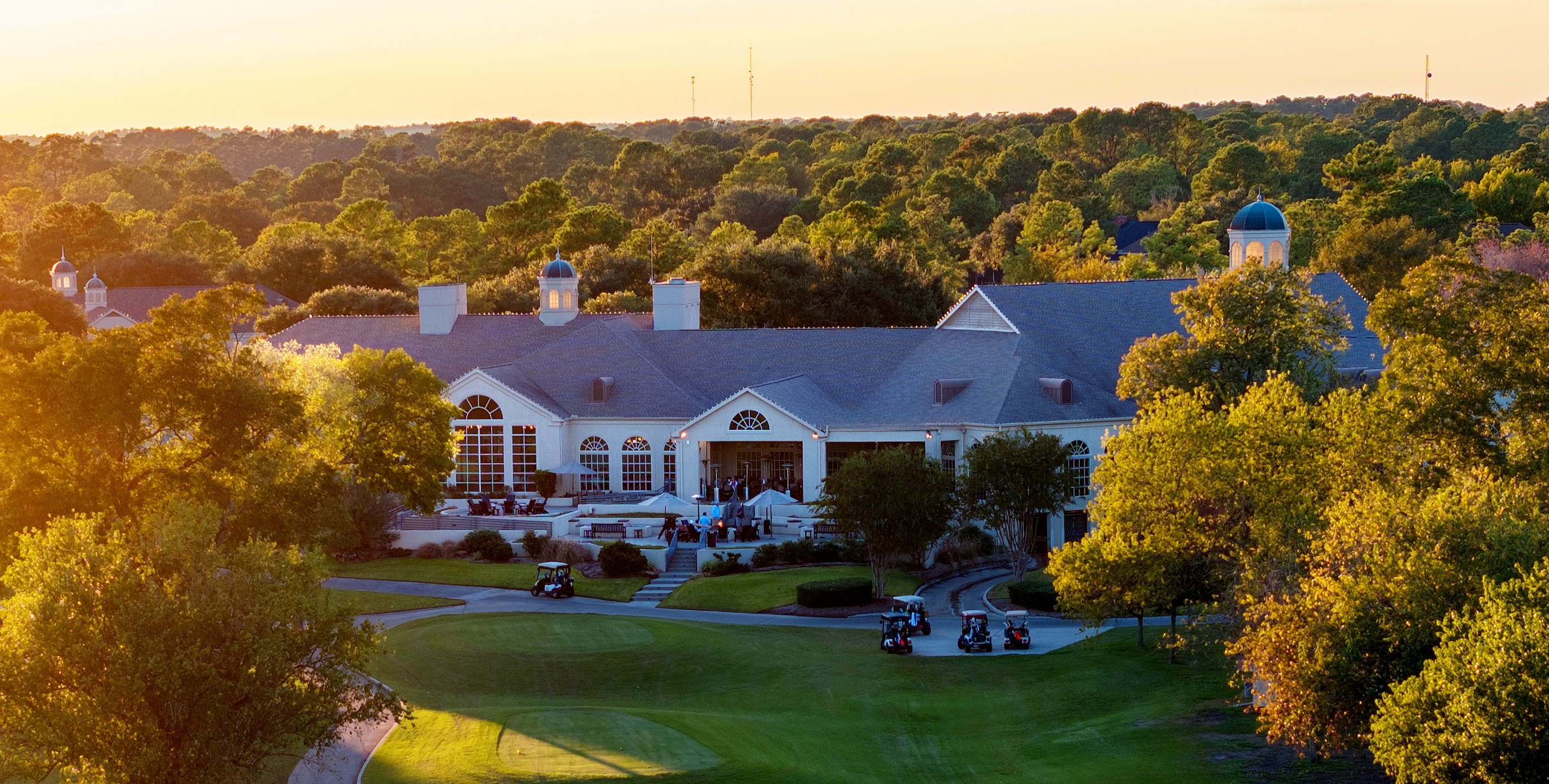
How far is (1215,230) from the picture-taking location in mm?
123688

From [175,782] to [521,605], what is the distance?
82.7ft

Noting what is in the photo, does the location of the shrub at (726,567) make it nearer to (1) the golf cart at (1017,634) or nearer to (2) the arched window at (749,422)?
(2) the arched window at (749,422)

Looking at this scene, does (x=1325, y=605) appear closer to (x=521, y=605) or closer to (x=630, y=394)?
(x=521, y=605)

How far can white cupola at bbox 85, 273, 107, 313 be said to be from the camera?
112 metres

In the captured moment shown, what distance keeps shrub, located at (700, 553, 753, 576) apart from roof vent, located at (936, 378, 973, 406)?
39.2ft

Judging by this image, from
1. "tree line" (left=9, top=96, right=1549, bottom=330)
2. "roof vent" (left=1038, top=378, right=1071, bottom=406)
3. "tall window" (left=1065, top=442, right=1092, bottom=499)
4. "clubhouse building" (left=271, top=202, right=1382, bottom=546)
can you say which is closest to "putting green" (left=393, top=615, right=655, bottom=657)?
"clubhouse building" (left=271, top=202, right=1382, bottom=546)

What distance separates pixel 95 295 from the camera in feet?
370

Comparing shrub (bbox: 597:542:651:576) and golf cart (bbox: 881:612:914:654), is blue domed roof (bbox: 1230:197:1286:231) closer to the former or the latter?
shrub (bbox: 597:542:651:576)

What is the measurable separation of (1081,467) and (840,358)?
1289cm

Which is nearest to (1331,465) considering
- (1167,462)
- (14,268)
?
(1167,462)

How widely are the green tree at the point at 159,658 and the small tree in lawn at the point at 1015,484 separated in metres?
29.4

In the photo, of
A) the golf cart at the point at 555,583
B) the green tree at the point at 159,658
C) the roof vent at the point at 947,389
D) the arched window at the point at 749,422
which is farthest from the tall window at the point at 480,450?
the green tree at the point at 159,658

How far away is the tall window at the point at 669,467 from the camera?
6694cm

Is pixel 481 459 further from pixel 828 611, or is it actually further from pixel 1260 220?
pixel 1260 220
